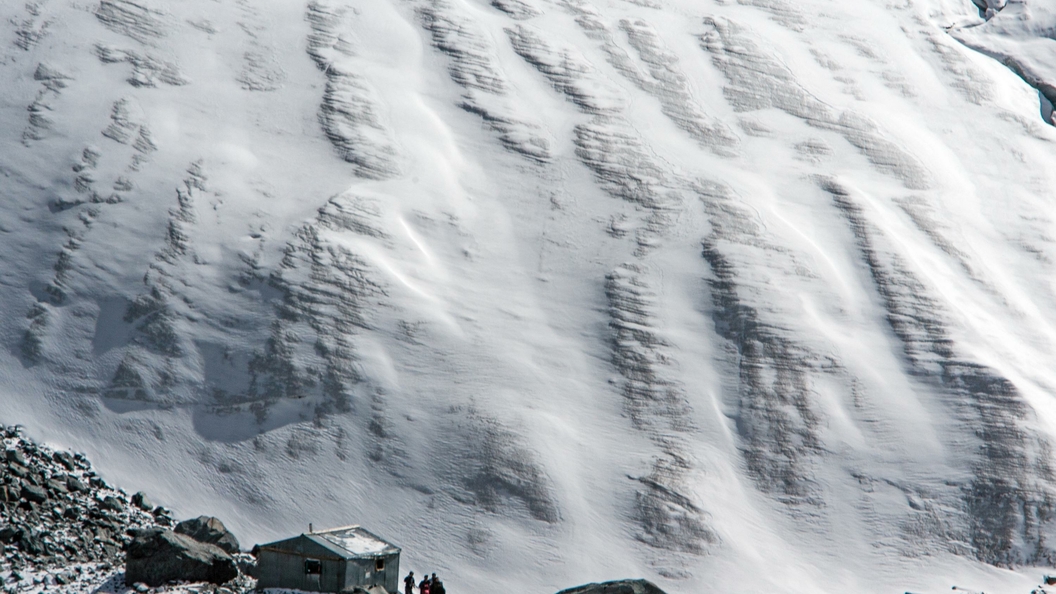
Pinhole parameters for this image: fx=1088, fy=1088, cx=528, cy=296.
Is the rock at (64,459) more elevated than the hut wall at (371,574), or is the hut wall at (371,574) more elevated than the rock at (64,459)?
the hut wall at (371,574)

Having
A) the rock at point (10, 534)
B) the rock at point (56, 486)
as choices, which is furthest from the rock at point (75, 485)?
the rock at point (10, 534)

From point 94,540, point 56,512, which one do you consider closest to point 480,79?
point 56,512

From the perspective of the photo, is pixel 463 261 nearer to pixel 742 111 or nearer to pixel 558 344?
pixel 558 344

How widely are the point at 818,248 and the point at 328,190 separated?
Result: 19.0 metres

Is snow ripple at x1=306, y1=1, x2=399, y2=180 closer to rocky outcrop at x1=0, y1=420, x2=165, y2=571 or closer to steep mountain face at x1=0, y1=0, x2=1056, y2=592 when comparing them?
steep mountain face at x1=0, y1=0, x2=1056, y2=592

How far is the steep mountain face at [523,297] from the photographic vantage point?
104 ft

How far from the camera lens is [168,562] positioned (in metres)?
23.3

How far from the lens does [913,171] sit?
159ft

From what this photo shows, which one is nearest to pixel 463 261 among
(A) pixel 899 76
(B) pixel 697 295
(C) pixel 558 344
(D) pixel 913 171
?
(C) pixel 558 344

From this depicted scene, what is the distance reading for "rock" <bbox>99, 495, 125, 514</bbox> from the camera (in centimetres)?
2723

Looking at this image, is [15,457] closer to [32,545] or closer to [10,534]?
[10,534]

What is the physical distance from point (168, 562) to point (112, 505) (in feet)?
16.2

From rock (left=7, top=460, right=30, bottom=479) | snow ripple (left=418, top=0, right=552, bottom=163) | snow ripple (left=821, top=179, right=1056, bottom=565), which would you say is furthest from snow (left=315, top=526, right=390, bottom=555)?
snow ripple (left=418, top=0, right=552, bottom=163)

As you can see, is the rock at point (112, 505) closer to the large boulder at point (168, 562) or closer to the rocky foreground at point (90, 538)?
the rocky foreground at point (90, 538)
